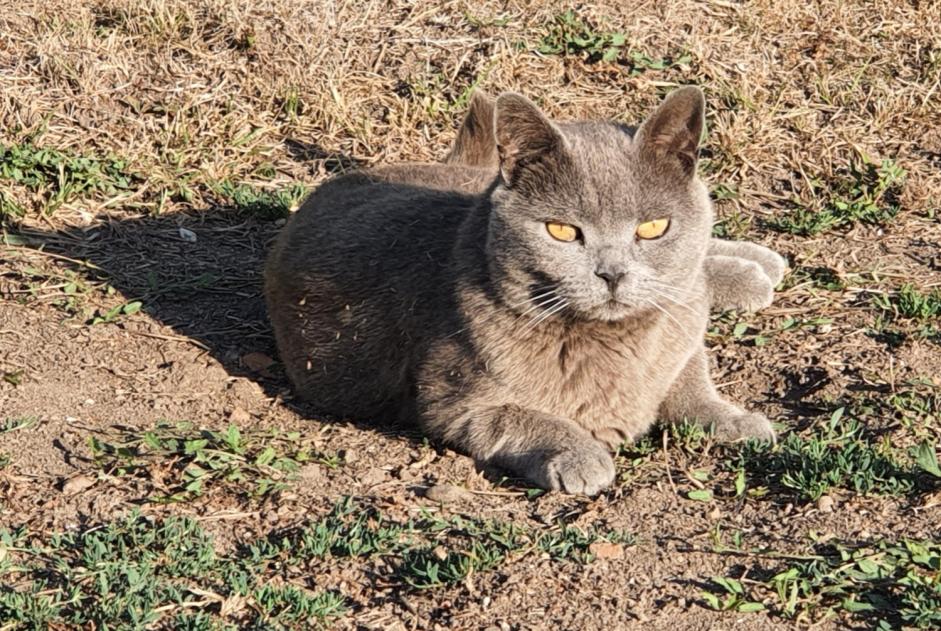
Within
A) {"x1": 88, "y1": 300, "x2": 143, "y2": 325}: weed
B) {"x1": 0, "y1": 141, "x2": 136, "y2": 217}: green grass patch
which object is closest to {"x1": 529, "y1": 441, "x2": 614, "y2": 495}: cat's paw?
{"x1": 88, "y1": 300, "x2": 143, "y2": 325}: weed

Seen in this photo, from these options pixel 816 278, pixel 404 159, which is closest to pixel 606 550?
pixel 816 278

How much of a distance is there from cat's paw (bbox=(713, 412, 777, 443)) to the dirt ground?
11cm

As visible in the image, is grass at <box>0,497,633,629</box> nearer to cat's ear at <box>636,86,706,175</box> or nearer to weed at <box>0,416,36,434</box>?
weed at <box>0,416,36,434</box>

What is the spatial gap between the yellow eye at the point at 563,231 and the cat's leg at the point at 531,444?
64cm

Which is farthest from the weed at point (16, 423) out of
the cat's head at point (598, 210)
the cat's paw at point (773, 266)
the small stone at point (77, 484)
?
the cat's paw at point (773, 266)

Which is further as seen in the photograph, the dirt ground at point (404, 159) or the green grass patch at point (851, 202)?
the green grass patch at point (851, 202)

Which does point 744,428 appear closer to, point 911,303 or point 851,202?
point 911,303

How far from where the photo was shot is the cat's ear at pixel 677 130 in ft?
12.5

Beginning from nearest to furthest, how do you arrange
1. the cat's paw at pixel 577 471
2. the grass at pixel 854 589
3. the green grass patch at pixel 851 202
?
the grass at pixel 854 589 < the cat's paw at pixel 577 471 < the green grass patch at pixel 851 202

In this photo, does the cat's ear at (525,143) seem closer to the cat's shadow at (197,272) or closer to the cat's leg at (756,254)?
the cat's shadow at (197,272)

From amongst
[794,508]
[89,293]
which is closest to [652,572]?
[794,508]

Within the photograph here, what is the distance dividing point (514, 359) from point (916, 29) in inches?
150

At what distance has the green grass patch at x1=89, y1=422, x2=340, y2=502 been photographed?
3877mm

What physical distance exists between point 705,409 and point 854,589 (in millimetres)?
1158
